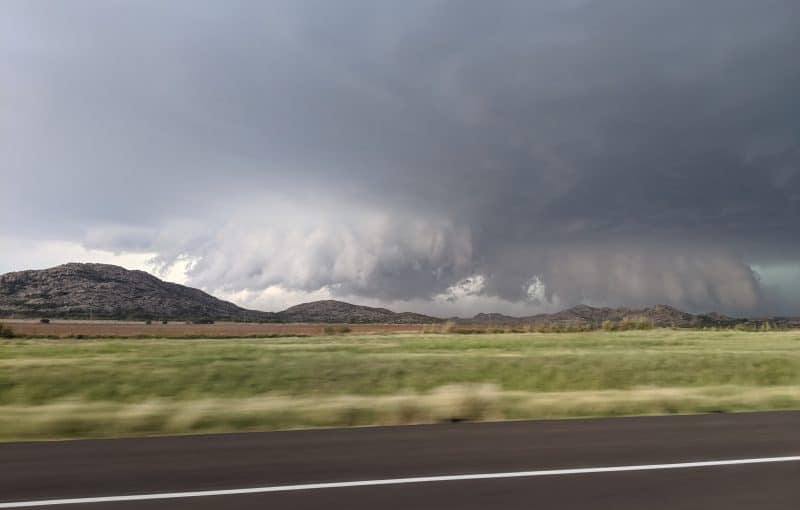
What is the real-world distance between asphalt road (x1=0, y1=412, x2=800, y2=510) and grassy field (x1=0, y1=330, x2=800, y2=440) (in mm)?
2247

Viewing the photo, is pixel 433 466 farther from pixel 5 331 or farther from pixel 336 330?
pixel 336 330

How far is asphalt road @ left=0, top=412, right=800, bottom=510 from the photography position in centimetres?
693

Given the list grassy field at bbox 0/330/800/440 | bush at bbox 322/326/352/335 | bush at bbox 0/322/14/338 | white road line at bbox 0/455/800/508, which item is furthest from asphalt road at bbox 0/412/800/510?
bush at bbox 322/326/352/335

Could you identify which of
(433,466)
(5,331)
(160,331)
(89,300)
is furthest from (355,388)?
(89,300)

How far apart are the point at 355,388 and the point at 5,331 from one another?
4302 cm

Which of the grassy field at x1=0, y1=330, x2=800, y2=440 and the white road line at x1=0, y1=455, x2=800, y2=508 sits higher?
the grassy field at x1=0, y1=330, x2=800, y2=440

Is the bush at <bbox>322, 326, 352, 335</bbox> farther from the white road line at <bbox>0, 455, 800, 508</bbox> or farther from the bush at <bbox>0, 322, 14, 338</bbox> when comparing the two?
the white road line at <bbox>0, 455, 800, 508</bbox>

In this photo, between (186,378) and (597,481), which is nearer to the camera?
(597,481)

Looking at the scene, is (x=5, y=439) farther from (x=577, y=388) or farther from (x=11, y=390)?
(x=577, y=388)

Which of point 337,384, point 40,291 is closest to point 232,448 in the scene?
point 337,384

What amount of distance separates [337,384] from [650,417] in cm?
Answer: 1165

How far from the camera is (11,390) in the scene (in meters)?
20.2

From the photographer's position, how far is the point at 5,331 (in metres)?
53.9

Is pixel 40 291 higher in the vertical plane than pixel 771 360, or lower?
higher
